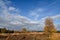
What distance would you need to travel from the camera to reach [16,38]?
75.9 ft

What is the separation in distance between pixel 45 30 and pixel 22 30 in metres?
5.35

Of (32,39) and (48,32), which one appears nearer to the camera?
(32,39)

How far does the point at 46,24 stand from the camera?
92.9ft

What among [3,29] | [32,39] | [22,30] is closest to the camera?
[32,39]

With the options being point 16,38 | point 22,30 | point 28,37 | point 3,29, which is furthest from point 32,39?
point 3,29

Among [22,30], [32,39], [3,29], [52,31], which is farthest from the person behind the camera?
[3,29]

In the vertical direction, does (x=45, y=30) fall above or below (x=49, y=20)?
below

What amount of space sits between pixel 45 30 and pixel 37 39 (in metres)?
6.38

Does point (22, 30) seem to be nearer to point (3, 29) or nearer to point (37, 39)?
point (37, 39)

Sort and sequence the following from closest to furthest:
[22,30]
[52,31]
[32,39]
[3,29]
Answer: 1. [32,39]
2. [52,31]
3. [22,30]
4. [3,29]

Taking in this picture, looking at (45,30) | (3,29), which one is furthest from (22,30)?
(3,29)

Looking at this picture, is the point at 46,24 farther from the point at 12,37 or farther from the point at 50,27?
the point at 12,37

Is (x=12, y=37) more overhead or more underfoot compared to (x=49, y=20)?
more underfoot

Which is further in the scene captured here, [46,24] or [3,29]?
[3,29]
